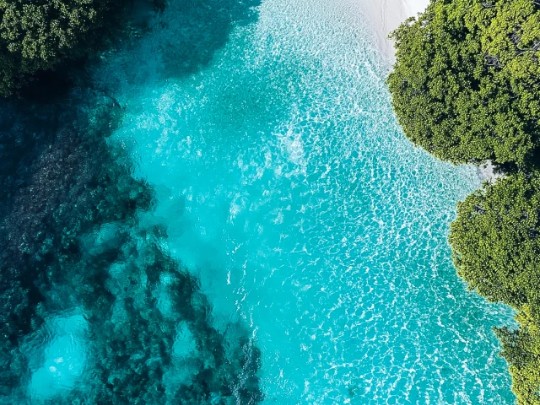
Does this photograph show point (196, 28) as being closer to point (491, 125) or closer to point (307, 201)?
point (307, 201)

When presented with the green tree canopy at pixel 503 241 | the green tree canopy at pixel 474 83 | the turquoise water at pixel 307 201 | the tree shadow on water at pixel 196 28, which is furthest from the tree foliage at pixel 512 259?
the tree shadow on water at pixel 196 28

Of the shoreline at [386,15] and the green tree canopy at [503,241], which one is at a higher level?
the shoreline at [386,15]

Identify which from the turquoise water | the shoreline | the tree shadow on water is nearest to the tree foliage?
the turquoise water

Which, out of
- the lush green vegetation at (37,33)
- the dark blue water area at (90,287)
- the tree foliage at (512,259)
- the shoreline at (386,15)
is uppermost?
the lush green vegetation at (37,33)

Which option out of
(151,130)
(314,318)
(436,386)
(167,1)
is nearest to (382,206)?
(314,318)

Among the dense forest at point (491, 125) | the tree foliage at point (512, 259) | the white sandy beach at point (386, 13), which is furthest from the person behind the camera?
the white sandy beach at point (386, 13)

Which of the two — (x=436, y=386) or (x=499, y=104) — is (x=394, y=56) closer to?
(x=499, y=104)

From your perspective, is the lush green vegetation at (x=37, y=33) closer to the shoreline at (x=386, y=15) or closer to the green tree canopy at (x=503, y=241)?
the shoreline at (x=386, y=15)
